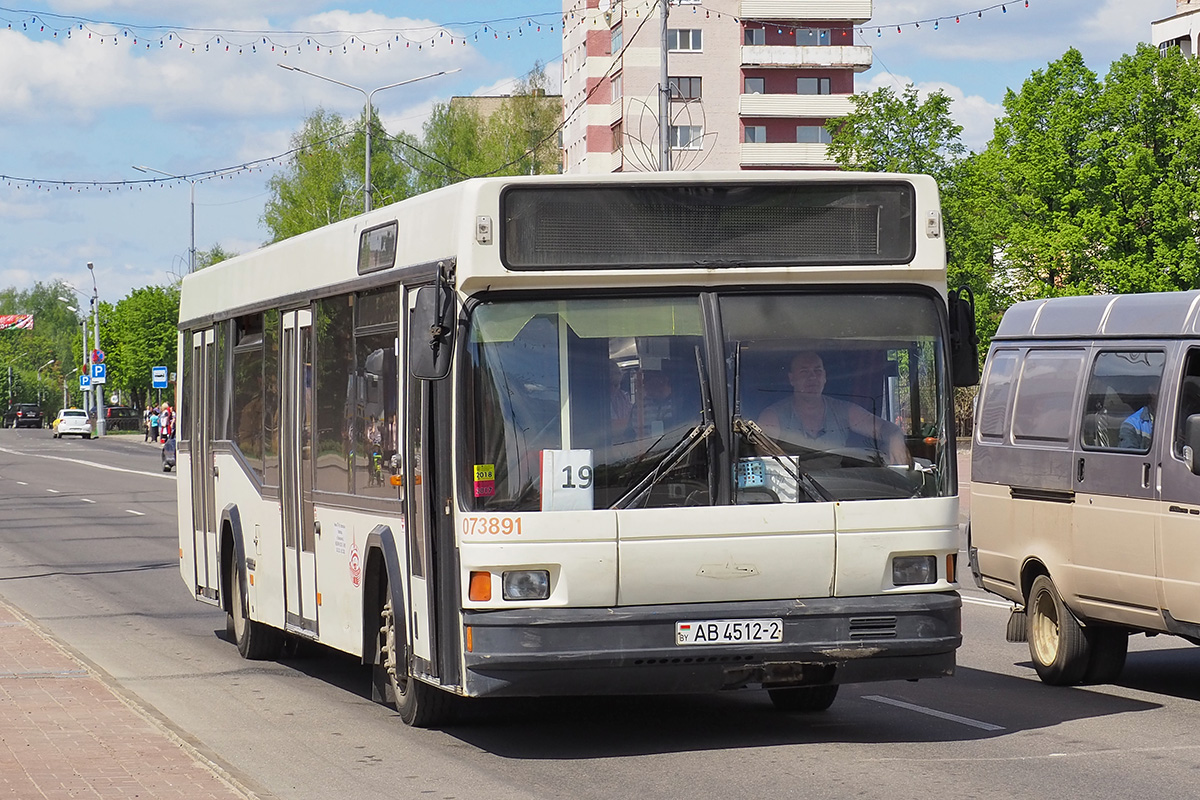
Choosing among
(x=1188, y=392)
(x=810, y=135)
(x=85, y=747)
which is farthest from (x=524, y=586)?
(x=810, y=135)

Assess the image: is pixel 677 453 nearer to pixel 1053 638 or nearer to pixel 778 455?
pixel 778 455

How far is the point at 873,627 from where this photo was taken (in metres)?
8.74

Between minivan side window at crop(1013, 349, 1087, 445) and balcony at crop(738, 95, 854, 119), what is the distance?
246 feet

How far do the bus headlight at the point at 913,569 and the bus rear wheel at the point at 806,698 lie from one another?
1552 millimetres

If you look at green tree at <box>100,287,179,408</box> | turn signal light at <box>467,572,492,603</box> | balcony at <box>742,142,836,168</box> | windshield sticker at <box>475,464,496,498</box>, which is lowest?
turn signal light at <box>467,572,492,603</box>

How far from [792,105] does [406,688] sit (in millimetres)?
78487

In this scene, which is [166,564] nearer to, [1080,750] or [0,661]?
[0,661]

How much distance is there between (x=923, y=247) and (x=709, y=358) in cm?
127

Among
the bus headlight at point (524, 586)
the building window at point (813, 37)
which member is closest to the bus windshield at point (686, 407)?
the bus headlight at point (524, 586)

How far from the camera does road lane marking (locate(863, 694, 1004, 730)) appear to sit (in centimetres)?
977

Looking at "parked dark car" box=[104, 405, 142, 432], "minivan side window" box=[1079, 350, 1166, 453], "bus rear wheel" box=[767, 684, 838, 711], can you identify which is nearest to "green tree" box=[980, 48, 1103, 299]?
"minivan side window" box=[1079, 350, 1166, 453]

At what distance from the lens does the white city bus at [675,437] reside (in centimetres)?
852

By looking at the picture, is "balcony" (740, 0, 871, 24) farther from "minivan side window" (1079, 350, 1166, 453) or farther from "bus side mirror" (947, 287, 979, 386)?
"bus side mirror" (947, 287, 979, 386)

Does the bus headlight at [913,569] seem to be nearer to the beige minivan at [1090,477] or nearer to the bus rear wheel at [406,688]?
the beige minivan at [1090,477]
